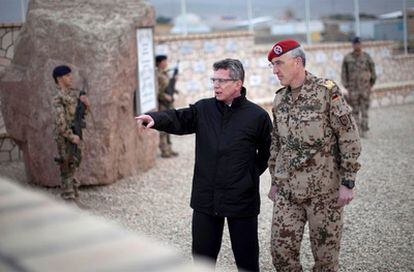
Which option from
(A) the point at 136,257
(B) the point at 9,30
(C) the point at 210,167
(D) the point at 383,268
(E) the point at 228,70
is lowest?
(D) the point at 383,268

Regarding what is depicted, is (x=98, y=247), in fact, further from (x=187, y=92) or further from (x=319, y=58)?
(x=319, y=58)

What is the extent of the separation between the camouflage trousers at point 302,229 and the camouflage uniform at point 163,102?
19.5ft

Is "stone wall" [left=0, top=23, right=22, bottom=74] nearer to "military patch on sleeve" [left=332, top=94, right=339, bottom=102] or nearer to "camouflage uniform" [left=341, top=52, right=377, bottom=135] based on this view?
"camouflage uniform" [left=341, top=52, right=377, bottom=135]

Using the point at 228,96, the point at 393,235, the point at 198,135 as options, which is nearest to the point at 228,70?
the point at 228,96

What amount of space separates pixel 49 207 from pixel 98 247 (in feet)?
0.87

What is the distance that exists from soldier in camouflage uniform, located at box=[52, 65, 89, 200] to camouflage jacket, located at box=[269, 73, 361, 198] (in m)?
3.40

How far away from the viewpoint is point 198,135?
4.14m

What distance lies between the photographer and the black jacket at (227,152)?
13.0 ft

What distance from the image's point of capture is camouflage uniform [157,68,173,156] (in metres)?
9.80

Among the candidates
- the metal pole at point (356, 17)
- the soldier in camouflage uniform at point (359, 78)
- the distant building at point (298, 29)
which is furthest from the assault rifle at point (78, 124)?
the distant building at point (298, 29)

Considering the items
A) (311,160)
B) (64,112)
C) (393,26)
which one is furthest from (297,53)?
(393,26)

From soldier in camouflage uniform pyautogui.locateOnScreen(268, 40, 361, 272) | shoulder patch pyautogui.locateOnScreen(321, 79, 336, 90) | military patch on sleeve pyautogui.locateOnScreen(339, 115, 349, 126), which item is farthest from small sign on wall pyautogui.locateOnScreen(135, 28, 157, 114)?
military patch on sleeve pyautogui.locateOnScreen(339, 115, 349, 126)

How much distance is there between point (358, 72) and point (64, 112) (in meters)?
5.91

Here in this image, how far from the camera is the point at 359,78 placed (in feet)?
35.7
